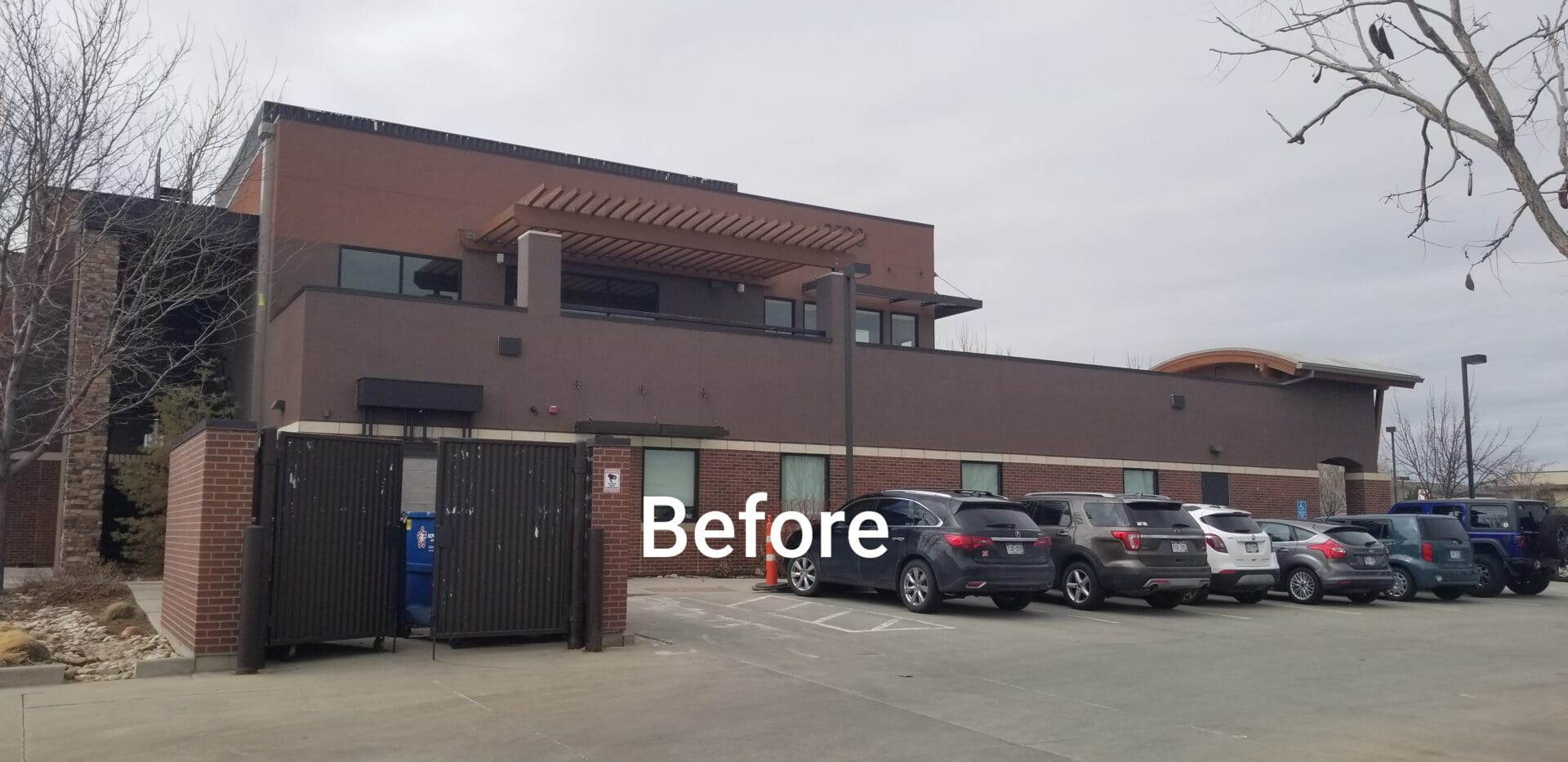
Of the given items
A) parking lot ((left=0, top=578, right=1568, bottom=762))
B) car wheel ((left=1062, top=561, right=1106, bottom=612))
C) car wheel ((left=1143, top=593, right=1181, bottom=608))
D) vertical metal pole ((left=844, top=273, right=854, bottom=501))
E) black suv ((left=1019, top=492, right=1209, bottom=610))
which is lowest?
parking lot ((left=0, top=578, right=1568, bottom=762))

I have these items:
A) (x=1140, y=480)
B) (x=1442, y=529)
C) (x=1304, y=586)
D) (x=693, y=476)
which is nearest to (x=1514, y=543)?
(x=1442, y=529)

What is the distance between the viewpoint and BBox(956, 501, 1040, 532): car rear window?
53.1ft

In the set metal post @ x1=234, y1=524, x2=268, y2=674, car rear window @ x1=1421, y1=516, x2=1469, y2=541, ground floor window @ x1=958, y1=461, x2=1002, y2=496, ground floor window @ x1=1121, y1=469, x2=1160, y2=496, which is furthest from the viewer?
ground floor window @ x1=1121, y1=469, x2=1160, y2=496

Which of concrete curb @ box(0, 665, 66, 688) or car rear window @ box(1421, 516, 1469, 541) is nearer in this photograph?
concrete curb @ box(0, 665, 66, 688)

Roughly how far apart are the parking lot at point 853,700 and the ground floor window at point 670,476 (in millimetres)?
7881

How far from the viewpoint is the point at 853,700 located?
1023 cm

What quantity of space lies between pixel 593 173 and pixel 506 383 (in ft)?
23.5

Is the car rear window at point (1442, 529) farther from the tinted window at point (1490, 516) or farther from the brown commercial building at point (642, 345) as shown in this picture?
the brown commercial building at point (642, 345)

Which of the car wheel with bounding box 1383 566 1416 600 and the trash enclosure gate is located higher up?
the trash enclosure gate

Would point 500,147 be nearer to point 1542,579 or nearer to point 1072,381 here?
point 1072,381

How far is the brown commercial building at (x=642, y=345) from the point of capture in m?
21.2

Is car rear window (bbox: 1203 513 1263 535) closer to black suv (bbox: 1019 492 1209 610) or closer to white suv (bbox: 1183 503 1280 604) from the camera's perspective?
white suv (bbox: 1183 503 1280 604)

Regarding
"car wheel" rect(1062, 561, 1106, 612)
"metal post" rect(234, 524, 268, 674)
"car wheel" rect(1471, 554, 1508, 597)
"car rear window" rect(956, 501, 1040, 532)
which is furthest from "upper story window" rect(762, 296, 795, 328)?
"metal post" rect(234, 524, 268, 674)

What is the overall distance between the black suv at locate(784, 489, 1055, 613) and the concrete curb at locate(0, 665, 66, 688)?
33.3ft
